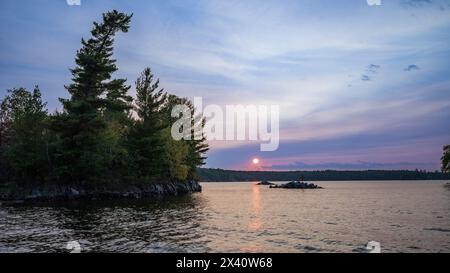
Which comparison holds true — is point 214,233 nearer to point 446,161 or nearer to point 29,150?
point 29,150

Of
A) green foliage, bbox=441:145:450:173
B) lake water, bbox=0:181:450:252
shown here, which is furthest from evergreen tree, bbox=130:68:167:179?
green foliage, bbox=441:145:450:173

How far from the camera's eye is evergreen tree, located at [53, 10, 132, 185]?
2317 inches

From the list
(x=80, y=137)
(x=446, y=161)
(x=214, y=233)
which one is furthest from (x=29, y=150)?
(x=446, y=161)

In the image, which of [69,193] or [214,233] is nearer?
[214,233]

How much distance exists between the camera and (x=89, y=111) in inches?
2382

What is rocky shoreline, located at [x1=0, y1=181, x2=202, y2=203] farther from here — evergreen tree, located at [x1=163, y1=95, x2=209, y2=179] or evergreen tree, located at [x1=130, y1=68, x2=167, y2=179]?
evergreen tree, located at [x1=163, y1=95, x2=209, y2=179]

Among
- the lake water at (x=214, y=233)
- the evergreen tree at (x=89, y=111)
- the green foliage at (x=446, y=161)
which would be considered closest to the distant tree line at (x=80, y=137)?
A: the evergreen tree at (x=89, y=111)

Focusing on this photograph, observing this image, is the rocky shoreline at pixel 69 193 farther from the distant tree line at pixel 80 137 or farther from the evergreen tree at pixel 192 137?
the evergreen tree at pixel 192 137

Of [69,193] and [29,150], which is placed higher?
[29,150]

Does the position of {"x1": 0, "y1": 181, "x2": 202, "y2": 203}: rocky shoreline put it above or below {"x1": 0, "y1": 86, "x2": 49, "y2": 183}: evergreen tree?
below

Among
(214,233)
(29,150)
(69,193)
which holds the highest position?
(29,150)

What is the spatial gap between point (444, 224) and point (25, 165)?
57048 mm

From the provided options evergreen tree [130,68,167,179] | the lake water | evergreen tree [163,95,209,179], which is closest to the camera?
the lake water
